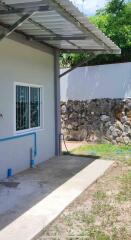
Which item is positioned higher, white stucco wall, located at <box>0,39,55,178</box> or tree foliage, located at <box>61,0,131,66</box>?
tree foliage, located at <box>61,0,131,66</box>

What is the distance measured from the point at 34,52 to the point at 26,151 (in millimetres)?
2533

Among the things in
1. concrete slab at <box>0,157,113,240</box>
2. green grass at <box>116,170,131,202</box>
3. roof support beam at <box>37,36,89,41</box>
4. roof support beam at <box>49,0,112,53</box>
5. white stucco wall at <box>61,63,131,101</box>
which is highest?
roof support beam at <box>37,36,89,41</box>

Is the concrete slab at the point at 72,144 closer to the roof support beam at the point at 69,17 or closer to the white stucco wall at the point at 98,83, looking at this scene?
the white stucco wall at the point at 98,83

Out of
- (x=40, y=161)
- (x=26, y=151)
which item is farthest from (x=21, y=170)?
(x=40, y=161)

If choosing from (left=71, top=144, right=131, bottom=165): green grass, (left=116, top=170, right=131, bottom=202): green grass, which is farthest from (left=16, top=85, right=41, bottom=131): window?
(left=116, top=170, right=131, bottom=202): green grass

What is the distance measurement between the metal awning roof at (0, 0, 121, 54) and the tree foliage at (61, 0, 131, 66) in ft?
11.2

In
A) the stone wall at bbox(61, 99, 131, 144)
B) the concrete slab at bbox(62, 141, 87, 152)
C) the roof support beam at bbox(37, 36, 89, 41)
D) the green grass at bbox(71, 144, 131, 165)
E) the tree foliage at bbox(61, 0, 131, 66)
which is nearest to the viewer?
the roof support beam at bbox(37, 36, 89, 41)

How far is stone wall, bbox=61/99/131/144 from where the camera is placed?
39.1ft

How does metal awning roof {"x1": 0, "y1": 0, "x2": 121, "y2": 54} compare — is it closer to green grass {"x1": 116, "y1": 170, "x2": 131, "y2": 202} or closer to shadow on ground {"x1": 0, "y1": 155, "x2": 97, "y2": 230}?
shadow on ground {"x1": 0, "y1": 155, "x2": 97, "y2": 230}

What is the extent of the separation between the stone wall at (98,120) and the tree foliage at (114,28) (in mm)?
1945

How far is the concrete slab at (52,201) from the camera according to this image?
4.38 meters

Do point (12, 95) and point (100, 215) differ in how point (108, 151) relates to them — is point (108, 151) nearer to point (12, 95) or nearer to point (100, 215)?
point (12, 95)

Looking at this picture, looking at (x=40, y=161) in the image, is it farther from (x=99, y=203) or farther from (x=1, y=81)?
(x=99, y=203)

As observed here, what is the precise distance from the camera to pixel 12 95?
759 cm
